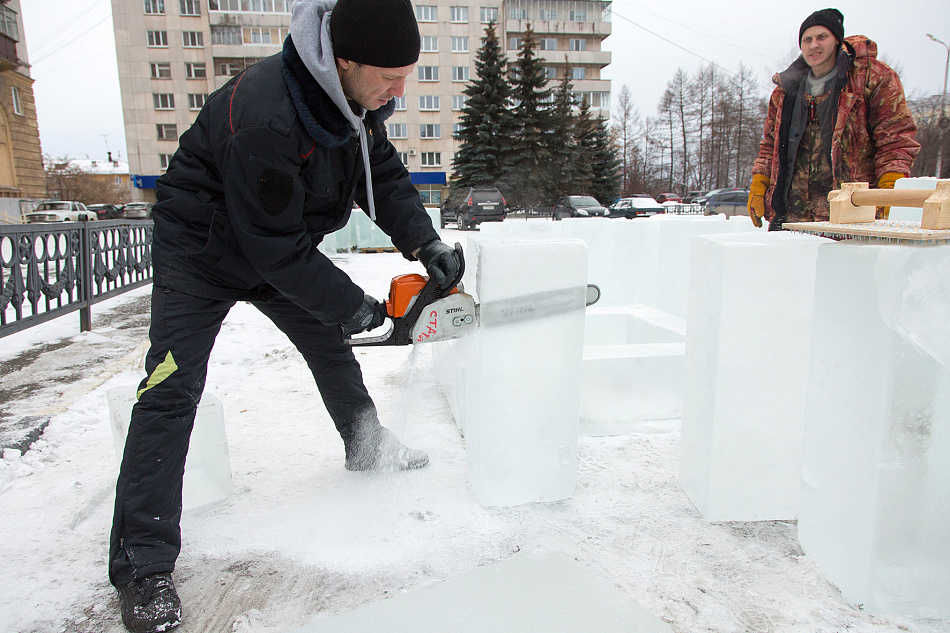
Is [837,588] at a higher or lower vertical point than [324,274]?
lower

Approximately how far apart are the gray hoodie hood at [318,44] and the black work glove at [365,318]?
576 mm

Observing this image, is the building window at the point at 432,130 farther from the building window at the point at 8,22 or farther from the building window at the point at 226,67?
the building window at the point at 8,22

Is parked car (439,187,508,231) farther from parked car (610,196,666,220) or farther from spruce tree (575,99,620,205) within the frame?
spruce tree (575,99,620,205)

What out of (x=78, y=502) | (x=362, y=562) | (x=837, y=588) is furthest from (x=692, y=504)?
(x=78, y=502)

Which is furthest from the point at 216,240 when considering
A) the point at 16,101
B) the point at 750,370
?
the point at 16,101

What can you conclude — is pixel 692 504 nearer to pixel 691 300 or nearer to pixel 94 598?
pixel 691 300

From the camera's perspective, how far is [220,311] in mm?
1830

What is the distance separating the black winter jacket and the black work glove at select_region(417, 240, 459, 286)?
0.27 m

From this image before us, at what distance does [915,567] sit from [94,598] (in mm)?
2213

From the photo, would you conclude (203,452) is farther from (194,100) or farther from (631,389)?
(194,100)

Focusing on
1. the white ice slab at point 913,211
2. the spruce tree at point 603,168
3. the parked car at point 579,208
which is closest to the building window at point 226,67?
the spruce tree at point 603,168

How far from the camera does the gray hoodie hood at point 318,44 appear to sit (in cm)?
157

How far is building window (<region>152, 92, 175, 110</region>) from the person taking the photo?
41906 mm

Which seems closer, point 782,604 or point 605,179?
point 782,604
